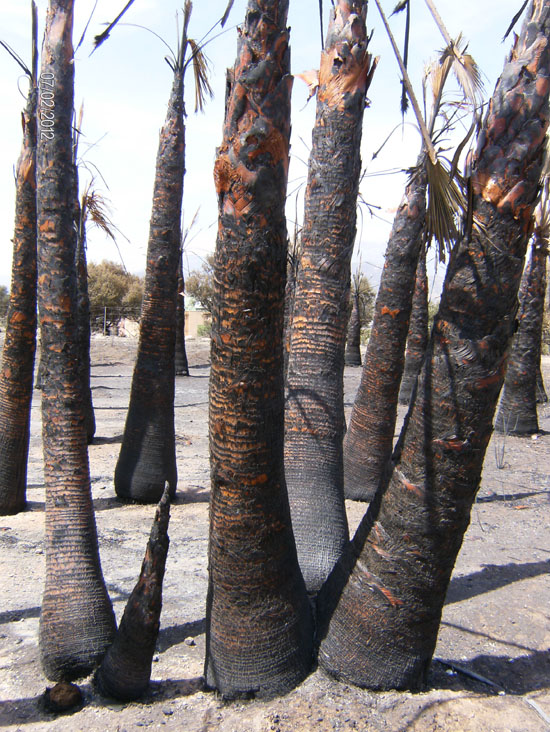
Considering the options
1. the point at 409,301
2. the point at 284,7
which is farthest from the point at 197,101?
the point at 284,7

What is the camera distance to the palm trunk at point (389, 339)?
7.87 meters

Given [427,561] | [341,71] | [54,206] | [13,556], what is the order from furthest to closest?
[13,556] → [341,71] → [54,206] → [427,561]

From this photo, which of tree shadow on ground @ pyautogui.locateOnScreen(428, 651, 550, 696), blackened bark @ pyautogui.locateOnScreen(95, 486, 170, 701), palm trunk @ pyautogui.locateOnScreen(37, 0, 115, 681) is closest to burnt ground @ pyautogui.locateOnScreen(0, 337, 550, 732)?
tree shadow on ground @ pyautogui.locateOnScreen(428, 651, 550, 696)

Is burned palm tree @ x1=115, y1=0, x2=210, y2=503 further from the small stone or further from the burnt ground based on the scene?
the small stone

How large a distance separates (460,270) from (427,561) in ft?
5.14

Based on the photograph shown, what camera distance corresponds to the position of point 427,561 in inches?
138

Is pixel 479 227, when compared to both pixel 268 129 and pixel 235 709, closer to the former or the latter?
pixel 268 129

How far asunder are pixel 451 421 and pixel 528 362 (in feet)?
36.5

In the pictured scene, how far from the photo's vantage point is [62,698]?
389cm

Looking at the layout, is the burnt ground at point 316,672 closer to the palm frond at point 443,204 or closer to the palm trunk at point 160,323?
the palm trunk at point 160,323

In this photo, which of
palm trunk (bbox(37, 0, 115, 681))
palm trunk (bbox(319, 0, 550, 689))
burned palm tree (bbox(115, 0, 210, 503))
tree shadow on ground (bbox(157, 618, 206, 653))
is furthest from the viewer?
burned palm tree (bbox(115, 0, 210, 503))

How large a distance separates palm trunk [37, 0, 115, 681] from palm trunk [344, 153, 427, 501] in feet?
14.1

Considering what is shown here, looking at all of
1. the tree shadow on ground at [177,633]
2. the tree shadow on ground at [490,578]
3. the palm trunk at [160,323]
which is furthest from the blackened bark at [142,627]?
the palm trunk at [160,323]

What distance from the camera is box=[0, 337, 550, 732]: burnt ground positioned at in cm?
361
